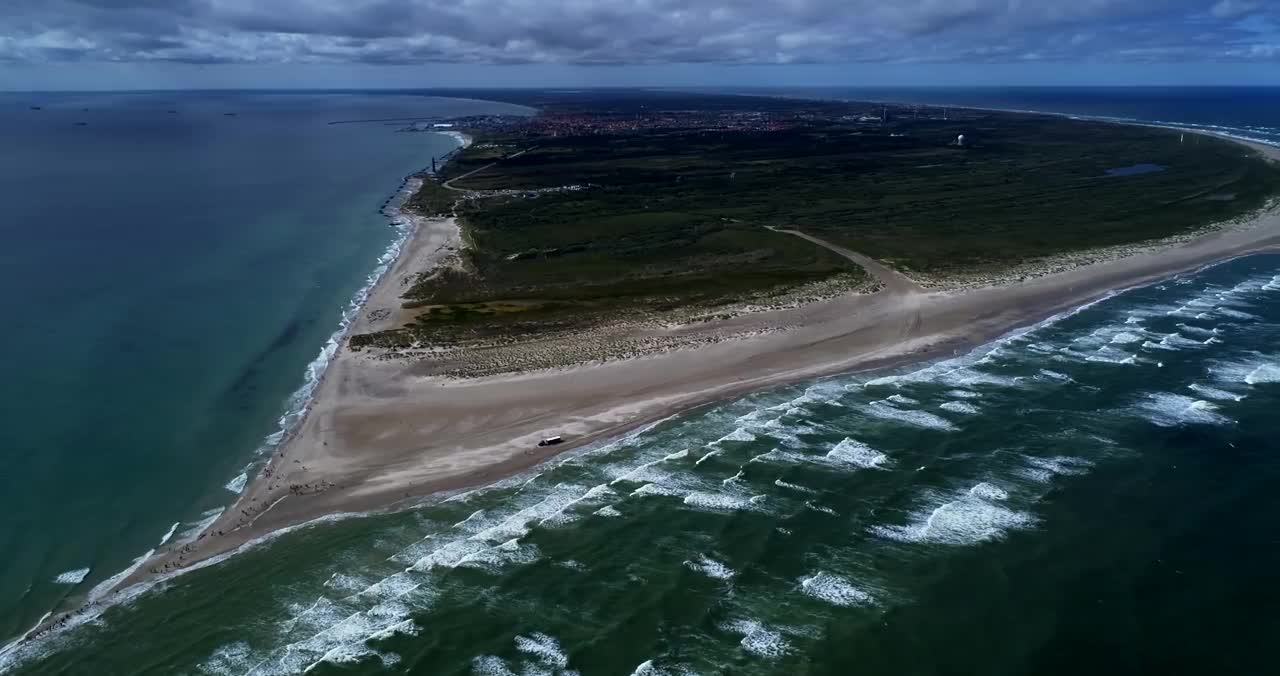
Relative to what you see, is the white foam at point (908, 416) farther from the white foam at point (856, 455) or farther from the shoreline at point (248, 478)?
the shoreline at point (248, 478)

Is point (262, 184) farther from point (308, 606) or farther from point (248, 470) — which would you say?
point (308, 606)

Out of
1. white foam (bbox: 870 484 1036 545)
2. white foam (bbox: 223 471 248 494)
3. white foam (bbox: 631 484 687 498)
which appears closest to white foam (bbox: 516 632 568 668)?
white foam (bbox: 631 484 687 498)

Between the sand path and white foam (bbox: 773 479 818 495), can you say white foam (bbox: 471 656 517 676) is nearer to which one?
white foam (bbox: 773 479 818 495)

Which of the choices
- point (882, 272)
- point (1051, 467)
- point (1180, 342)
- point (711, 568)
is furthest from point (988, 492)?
point (882, 272)

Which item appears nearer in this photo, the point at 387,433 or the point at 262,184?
the point at 387,433

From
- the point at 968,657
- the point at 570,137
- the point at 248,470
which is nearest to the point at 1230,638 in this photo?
the point at 968,657
